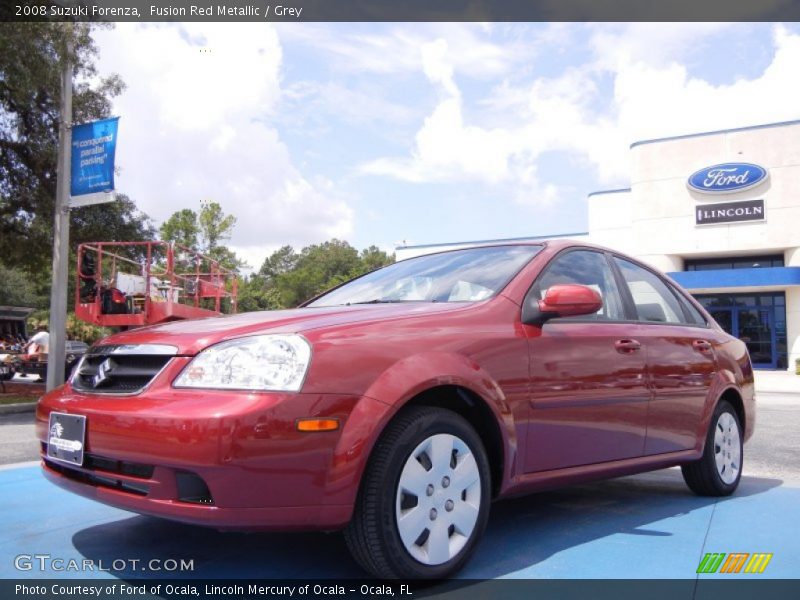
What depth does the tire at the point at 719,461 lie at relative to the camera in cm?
462

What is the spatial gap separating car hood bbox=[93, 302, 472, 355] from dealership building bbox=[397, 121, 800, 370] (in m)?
24.6

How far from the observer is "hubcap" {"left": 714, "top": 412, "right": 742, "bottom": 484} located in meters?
4.71

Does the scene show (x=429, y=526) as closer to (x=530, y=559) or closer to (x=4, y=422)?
(x=530, y=559)

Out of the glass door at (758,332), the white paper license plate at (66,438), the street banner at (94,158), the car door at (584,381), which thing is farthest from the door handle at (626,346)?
the glass door at (758,332)

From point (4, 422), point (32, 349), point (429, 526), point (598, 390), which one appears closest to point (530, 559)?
point (429, 526)

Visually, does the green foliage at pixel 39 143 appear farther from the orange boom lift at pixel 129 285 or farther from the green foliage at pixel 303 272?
the green foliage at pixel 303 272

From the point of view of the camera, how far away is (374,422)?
2.69 meters

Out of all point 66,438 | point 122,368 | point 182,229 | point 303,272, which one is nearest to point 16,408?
point 66,438

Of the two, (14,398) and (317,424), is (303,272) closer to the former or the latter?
(14,398)

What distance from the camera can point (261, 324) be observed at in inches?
117

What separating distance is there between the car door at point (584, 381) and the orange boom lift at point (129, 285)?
8.20m

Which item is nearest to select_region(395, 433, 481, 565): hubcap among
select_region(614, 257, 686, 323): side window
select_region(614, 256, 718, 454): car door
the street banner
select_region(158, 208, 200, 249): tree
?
select_region(614, 256, 718, 454): car door

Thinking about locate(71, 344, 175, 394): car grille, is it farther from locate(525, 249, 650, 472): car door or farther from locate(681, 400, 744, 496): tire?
locate(681, 400, 744, 496): tire

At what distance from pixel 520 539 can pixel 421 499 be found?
1026 millimetres
